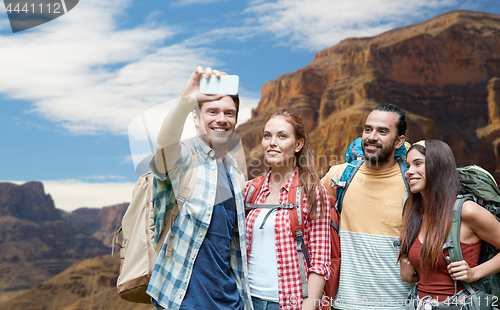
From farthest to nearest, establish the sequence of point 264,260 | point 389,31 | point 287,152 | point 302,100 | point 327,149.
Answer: point 389,31 < point 302,100 < point 327,149 < point 287,152 < point 264,260

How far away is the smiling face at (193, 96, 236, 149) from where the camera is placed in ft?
8.22

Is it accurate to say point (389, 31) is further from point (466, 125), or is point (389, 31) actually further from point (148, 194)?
point (148, 194)

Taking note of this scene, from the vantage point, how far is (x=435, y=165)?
2.75 meters

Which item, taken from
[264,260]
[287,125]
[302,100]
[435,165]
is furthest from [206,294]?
[302,100]

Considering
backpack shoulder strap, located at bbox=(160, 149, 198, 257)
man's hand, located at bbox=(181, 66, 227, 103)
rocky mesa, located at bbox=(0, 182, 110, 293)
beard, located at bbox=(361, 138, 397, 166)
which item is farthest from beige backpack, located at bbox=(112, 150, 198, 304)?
rocky mesa, located at bbox=(0, 182, 110, 293)

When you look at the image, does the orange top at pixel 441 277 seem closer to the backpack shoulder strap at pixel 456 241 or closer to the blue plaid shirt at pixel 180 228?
the backpack shoulder strap at pixel 456 241

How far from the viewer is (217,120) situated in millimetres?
2496

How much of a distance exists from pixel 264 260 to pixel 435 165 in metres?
1.31

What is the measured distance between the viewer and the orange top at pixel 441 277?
2.61 m

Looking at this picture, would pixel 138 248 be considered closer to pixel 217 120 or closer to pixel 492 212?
pixel 217 120

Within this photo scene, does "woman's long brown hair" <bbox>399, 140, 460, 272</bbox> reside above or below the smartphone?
below

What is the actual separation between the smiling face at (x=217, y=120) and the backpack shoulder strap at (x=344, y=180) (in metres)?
1.23

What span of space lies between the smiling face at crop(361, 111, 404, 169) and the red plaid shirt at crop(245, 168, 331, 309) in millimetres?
759

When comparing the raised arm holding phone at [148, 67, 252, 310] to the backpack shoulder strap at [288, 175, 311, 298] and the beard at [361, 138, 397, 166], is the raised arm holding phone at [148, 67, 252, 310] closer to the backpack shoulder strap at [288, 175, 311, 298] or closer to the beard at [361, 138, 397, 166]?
the backpack shoulder strap at [288, 175, 311, 298]
